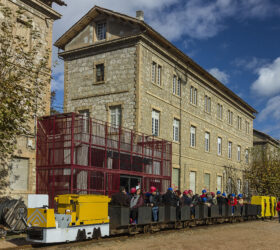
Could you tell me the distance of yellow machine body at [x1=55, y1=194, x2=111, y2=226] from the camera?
13.2 m

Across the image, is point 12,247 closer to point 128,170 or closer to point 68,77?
point 128,170

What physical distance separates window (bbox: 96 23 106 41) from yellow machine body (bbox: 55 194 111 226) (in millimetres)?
16069

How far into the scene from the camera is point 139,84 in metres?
25.3

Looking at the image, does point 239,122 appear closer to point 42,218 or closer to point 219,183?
point 219,183

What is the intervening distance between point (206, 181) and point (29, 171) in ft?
62.0

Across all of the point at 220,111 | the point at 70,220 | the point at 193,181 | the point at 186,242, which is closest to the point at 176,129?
the point at 193,181

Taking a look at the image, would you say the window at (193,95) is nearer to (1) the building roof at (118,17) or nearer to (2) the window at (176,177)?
(1) the building roof at (118,17)

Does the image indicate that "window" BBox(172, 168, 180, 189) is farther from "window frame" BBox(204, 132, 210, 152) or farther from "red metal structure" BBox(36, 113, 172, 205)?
"red metal structure" BBox(36, 113, 172, 205)

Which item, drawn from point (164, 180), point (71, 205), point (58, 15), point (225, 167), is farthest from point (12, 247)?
point (225, 167)

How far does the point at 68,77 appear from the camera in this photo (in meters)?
28.9

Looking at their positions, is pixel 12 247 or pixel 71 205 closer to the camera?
pixel 12 247

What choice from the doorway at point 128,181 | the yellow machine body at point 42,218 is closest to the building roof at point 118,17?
the doorway at point 128,181

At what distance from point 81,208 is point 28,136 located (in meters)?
7.07

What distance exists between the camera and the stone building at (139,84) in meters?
26.0
